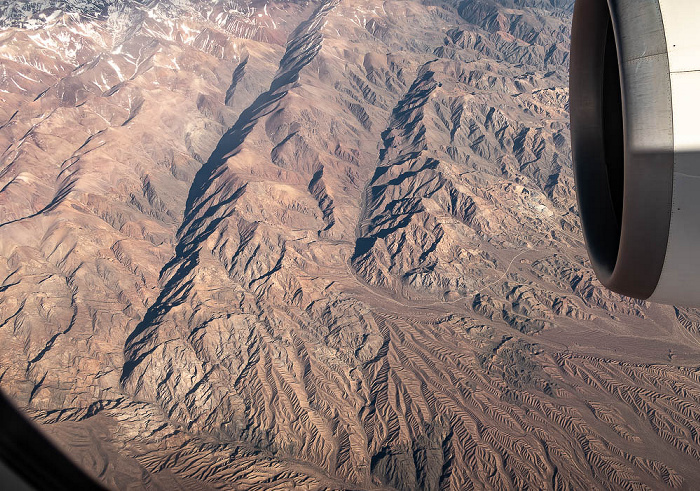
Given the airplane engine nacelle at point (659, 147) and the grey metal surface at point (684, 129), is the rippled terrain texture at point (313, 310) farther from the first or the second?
the grey metal surface at point (684, 129)

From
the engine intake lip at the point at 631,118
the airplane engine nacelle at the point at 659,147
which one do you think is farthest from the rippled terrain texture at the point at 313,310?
the airplane engine nacelle at the point at 659,147

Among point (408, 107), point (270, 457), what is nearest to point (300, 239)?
point (270, 457)

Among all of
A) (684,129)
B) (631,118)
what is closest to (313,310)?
(631,118)

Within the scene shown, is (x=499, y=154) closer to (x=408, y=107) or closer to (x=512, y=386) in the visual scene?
(x=408, y=107)

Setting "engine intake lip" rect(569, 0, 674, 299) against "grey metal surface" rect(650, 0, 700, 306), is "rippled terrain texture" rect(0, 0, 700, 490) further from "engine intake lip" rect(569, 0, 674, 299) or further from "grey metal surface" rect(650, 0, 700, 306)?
"grey metal surface" rect(650, 0, 700, 306)

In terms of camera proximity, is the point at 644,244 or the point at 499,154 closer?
the point at 644,244

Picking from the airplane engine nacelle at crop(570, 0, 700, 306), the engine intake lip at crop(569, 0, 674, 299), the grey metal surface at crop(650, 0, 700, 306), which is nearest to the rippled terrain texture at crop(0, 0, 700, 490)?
the engine intake lip at crop(569, 0, 674, 299)

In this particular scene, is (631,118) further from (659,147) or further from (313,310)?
(313,310)
